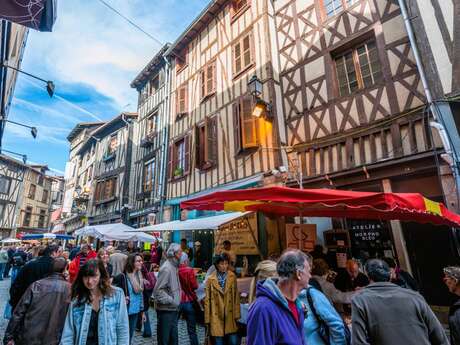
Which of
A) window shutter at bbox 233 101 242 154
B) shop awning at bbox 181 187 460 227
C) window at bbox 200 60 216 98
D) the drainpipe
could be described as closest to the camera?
shop awning at bbox 181 187 460 227

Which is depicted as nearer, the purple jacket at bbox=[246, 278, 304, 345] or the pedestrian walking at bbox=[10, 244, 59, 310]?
the purple jacket at bbox=[246, 278, 304, 345]

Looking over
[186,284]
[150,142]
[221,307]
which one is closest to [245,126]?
[186,284]

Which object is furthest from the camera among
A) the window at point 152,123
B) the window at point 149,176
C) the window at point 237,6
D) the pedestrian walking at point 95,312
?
the window at point 152,123

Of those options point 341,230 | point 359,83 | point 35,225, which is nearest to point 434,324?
point 341,230

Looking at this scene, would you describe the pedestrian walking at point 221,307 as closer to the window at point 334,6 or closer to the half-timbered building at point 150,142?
the window at point 334,6

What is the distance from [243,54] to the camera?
9.26 m

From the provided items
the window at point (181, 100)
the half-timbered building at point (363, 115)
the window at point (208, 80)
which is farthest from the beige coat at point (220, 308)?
the window at point (181, 100)

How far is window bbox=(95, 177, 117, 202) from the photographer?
16.2 metres

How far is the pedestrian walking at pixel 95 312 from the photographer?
1.85 m

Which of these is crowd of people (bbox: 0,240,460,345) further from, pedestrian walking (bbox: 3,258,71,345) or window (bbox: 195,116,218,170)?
window (bbox: 195,116,218,170)

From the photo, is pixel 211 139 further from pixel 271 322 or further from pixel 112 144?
pixel 112 144

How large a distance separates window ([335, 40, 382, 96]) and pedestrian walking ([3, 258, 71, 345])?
705cm

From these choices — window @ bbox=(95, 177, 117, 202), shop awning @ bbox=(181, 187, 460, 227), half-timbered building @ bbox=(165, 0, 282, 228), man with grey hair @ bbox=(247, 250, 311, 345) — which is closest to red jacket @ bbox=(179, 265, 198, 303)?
shop awning @ bbox=(181, 187, 460, 227)

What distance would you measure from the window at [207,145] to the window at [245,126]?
1195 mm
